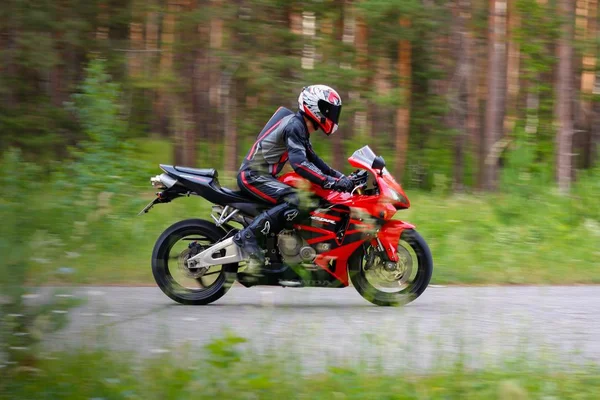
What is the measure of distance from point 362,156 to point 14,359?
413 cm

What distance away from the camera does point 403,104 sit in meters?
17.6

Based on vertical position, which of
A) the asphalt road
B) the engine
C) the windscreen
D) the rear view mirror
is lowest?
the asphalt road

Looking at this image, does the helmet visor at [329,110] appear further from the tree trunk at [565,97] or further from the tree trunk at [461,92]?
the tree trunk at [461,92]

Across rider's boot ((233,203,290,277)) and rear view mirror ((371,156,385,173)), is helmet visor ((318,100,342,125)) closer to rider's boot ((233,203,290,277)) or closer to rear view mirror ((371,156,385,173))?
rear view mirror ((371,156,385,173))

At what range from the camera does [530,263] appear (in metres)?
10.9

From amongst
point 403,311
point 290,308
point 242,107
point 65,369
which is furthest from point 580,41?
point 65,369

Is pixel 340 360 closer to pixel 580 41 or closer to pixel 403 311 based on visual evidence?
pixel 403 311

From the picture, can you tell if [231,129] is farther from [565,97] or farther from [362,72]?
[565,97]

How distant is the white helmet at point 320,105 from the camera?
818 cm

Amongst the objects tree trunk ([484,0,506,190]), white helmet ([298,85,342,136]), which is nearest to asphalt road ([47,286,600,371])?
white helmet ([298,85,342,136])

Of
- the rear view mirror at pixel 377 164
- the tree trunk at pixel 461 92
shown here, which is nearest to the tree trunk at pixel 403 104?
the tree trunk at pixel 461 92

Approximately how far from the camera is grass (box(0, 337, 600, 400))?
4812 millimetres

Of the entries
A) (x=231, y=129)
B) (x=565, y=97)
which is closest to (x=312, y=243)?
(x=565, y=97)

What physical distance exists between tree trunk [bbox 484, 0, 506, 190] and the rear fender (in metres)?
9.04
